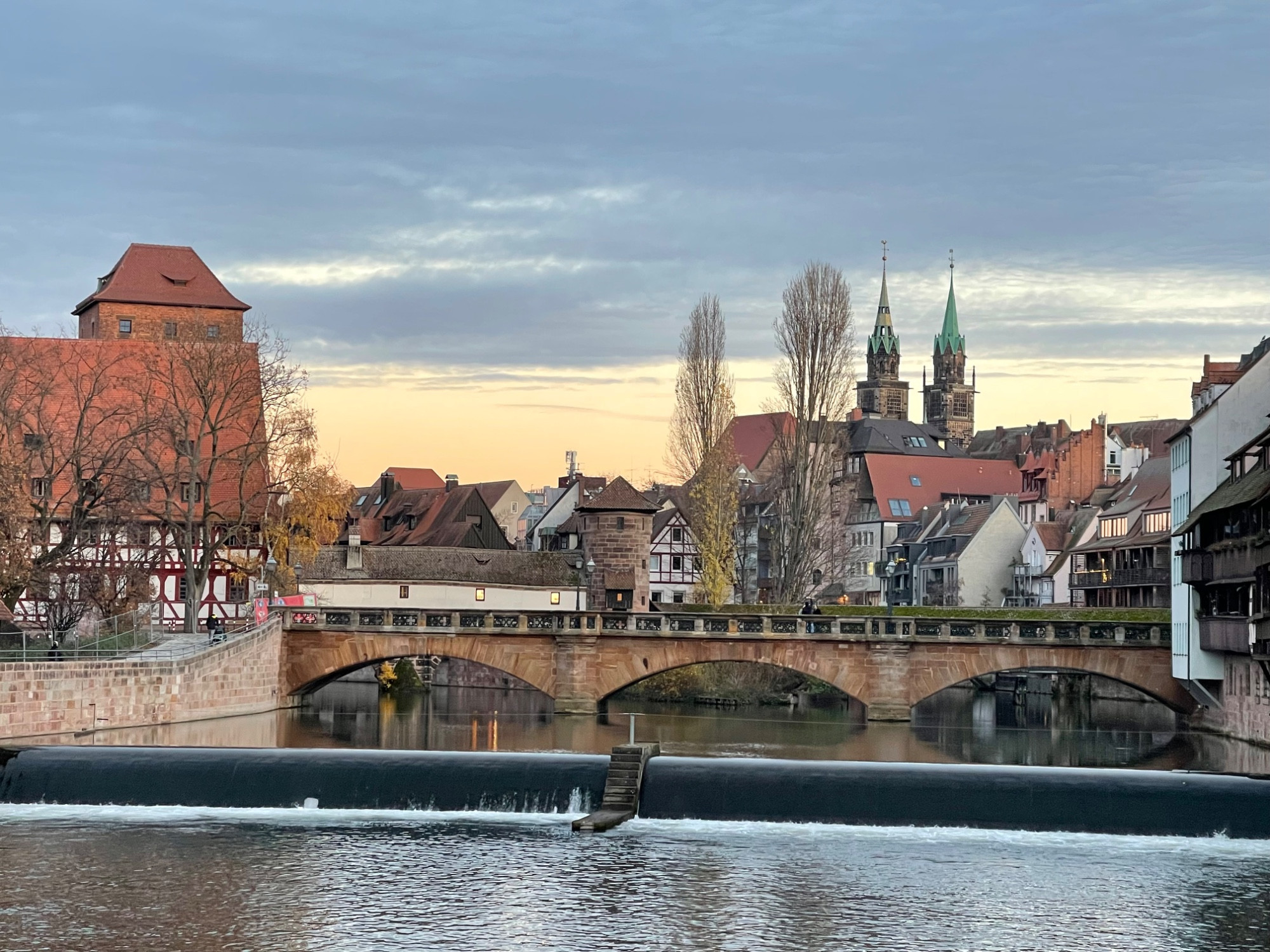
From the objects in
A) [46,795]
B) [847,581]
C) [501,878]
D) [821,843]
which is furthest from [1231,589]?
[847,581]

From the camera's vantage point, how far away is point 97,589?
65562mm

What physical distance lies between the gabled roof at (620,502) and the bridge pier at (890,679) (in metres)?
19.4

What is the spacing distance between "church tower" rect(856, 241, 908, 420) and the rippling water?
523 feet

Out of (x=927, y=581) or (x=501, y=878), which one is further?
(x=927, y=581)

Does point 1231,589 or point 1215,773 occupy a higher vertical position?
point 1231,589

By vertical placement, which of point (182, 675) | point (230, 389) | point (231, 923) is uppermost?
point (230, 389)

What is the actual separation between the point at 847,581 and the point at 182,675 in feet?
269

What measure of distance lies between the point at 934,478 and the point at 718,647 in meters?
79.9

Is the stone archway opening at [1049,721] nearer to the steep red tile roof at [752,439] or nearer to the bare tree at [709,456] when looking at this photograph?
the bare tree at [709,456]

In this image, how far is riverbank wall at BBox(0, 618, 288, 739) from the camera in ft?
158

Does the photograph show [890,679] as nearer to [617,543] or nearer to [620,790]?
[617,543]

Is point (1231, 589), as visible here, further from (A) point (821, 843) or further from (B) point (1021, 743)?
(A) point (821, 843)

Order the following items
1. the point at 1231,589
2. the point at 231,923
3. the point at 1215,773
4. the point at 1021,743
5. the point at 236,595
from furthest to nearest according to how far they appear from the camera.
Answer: the point at 236,595, the point at 1021,743, the point at 1231,589, the point at 1215,773, the point at 231,923

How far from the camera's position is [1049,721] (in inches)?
2835
